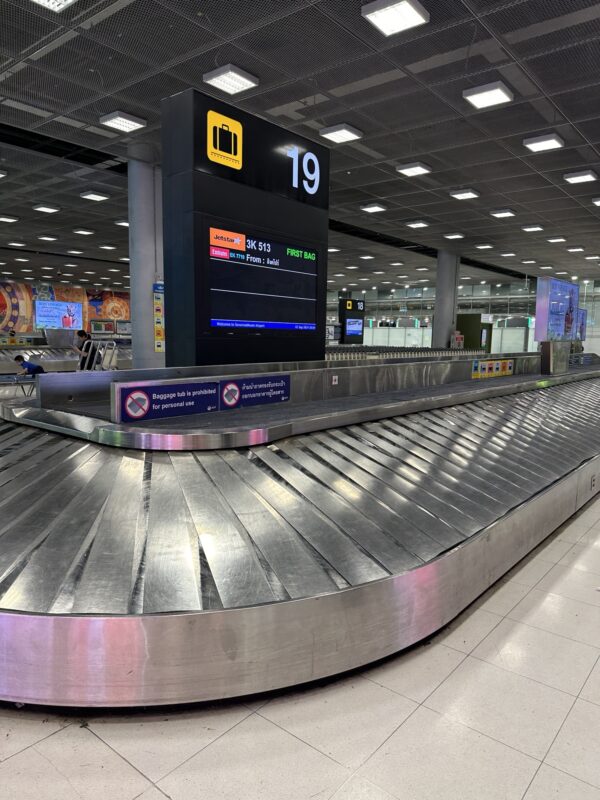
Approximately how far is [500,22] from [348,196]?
6.59 m

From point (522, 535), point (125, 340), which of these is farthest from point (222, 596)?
point (125, 340)

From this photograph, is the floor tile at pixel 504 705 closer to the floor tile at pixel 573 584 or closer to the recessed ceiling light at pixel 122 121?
the floor tile at pixel 573 584

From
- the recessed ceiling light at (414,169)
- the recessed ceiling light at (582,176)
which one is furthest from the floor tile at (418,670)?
the recessed ceiling light at (582,176)

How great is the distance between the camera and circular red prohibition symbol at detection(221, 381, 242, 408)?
143 inches

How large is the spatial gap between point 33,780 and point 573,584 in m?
2.97

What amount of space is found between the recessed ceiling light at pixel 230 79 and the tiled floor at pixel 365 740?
6.17 meters

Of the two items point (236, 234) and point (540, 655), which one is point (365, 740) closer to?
point (540, 655)

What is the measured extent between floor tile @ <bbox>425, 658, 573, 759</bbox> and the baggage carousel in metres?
0.29

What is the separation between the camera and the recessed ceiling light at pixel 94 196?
38.1 feet

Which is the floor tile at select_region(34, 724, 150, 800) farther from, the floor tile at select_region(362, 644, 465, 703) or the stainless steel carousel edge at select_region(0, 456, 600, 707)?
the floor tile at select_region(362, 644, 465, 703)

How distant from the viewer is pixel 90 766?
1.70 meters

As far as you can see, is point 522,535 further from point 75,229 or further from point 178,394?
point 75,229

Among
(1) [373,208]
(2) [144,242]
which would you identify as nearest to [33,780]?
(2) [144,242]

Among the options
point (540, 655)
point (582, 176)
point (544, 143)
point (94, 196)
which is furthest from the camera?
point (94, 196)
